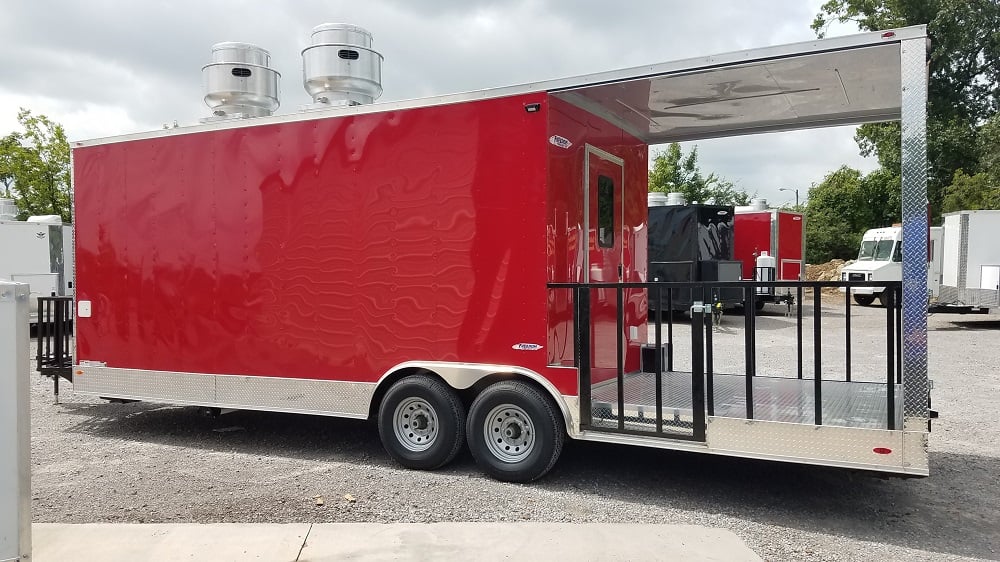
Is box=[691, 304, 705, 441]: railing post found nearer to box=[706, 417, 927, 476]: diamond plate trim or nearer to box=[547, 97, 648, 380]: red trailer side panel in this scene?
box=[706, 417, 927, 476]: diamond plate trim

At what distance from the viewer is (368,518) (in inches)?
186

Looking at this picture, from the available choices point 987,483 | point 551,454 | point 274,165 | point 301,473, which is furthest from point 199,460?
point 987,483

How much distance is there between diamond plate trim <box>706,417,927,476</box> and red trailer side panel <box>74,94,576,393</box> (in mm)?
1147

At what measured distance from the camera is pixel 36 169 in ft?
87.7

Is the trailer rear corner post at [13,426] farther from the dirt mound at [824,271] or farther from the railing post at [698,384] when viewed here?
the dirt mound at [824,271]

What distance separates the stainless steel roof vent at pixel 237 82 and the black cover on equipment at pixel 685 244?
1097 cm

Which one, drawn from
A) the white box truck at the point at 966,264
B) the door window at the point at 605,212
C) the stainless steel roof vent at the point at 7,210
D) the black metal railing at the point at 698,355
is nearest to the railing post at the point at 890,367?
the black metal railing at the point at 698,355

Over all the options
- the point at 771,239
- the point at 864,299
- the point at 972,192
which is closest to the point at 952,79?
the point at 972,192

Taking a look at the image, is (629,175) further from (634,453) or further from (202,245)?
(202,245)

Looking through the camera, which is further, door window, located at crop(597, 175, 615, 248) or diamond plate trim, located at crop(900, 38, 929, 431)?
door window, located at crop(597, 175, 615, 248)

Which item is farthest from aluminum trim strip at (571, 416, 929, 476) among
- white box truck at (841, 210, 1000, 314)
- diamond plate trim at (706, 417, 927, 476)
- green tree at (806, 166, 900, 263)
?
green tree at (806, 166, 900, 263)

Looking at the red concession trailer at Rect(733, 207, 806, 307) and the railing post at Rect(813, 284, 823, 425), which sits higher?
the red concession trailer at Rect(733, 207, 806, 307)

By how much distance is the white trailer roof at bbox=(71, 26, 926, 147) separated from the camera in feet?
15.1

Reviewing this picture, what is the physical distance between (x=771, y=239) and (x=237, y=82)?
1741 cm
